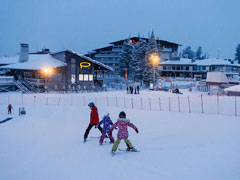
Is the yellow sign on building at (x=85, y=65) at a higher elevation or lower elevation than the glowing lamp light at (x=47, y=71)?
higher

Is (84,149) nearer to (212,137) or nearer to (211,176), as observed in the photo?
(211,176)

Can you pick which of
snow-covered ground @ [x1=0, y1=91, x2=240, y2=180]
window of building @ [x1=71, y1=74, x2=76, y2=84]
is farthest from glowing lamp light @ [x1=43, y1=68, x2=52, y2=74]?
snow-covered ground @ [x1=0, y1=91, x2=240, y2=180]

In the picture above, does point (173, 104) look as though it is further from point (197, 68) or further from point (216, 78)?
point (197, 68)

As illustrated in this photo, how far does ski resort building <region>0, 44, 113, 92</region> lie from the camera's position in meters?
37.1

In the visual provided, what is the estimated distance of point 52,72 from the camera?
39.8 metres

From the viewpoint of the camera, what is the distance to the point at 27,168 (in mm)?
7609

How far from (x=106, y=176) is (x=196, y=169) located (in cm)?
273

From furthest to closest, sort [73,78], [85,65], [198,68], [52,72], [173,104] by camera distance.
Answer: [198,68] → [85,65] → [73,78] → [52,72] → [173,104]

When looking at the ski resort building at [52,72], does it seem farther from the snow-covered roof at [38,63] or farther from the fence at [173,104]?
the fence at [173,104]

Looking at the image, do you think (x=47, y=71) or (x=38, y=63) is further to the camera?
(x=38, y=63)

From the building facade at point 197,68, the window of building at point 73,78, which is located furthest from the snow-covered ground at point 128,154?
the building facade at point 197,68

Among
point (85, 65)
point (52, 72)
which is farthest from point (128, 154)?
point (85, 65)

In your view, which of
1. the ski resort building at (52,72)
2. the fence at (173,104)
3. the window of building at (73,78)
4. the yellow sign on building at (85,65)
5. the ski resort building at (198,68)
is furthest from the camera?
the ski resort building at (198,68)

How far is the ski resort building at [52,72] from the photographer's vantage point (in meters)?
37.1
